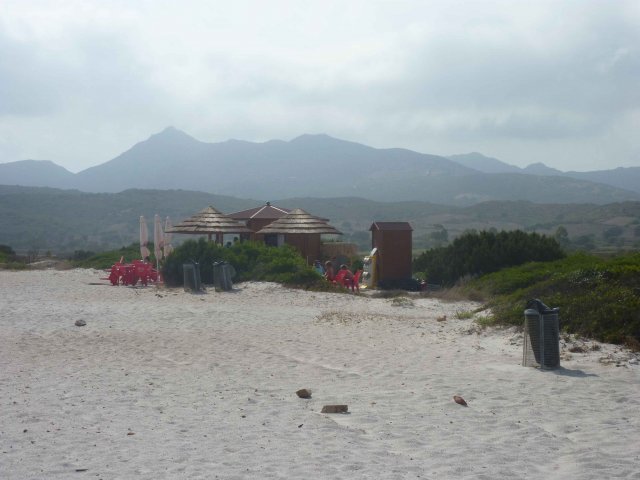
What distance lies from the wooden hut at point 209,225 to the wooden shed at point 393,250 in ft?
21.8

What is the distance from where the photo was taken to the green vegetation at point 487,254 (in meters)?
19.8

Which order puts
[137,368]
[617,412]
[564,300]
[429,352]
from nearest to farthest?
[617,412] < [137,368] < [429,352] < [564,300]

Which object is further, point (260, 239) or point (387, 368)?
point (260, 239)

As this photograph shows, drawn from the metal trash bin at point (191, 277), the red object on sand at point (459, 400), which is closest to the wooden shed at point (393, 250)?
the metal trash bin at point (191, 277)

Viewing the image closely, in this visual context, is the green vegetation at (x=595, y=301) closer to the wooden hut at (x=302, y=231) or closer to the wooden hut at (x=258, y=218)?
the wooden hut at (x=302, y=231)

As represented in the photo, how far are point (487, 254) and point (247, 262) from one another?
21.8ft

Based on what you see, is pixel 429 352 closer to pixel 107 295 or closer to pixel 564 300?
pixel 564 300

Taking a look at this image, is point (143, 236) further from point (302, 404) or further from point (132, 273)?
point (302, 404)

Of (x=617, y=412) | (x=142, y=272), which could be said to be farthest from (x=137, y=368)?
(x=142, y=272)

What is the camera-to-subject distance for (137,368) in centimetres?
870

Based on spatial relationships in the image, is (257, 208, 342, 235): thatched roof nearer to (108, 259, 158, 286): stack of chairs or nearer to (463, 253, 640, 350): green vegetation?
(108, 259, 158, 286): stack of chairs

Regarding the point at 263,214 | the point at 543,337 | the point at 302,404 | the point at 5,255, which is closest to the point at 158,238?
the point at 263,214

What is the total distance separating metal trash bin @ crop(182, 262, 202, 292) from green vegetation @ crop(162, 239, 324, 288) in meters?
0.77

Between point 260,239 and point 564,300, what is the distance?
18224mm
